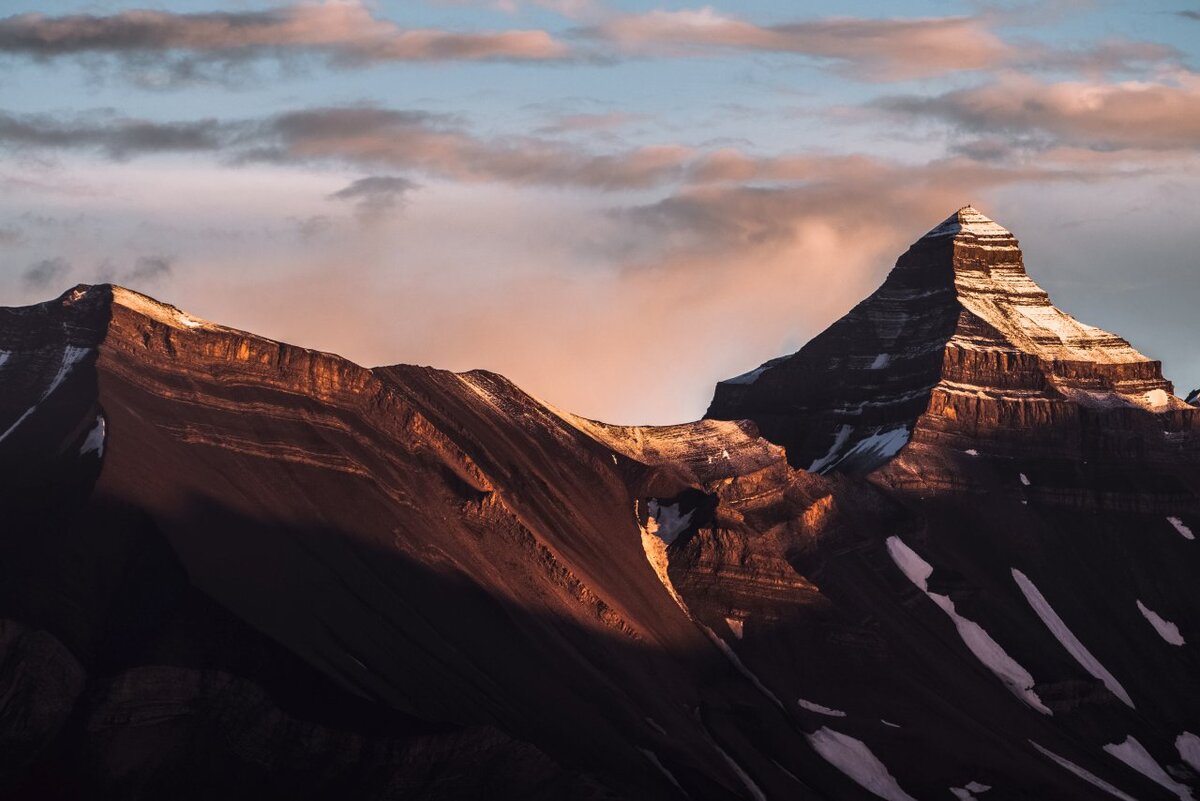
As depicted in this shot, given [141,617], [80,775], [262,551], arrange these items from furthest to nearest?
[262,551]
[141,617]
[80,775]

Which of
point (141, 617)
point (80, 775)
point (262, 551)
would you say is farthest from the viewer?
point (262, 551)

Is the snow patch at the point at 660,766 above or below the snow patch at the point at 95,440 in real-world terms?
below

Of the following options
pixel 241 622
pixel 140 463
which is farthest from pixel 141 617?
pixel 140 463

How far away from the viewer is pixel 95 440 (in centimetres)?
19350

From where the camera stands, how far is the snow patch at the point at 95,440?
192000 millimetres

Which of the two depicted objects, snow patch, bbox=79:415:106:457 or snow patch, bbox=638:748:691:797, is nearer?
snow patch, bbox=79:415:106:457

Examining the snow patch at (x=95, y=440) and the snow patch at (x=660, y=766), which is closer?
the snow patch at (x=95, y=440)

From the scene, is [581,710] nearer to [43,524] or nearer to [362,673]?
[362,673]

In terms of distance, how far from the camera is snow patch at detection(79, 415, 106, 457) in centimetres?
19200

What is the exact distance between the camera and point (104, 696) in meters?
168

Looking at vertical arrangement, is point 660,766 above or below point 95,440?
below

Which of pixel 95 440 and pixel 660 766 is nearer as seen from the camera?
pixel 95 440

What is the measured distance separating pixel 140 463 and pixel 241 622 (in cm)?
1885

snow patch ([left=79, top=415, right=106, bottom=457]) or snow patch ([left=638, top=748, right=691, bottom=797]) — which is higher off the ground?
snow patch ([left=79, top=415, right=106, bottom=457])
